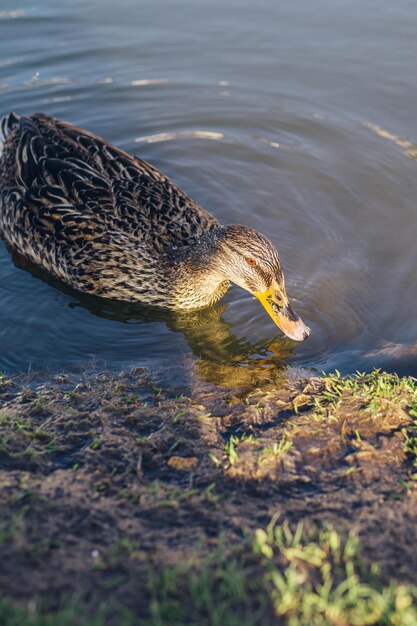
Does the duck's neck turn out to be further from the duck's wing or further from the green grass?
the green grass

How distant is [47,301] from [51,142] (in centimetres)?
166

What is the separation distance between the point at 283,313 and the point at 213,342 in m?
0.72

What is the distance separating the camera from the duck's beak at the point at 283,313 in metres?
6.20

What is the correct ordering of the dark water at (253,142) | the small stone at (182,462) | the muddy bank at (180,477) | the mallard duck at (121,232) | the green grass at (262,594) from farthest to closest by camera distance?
the mallard duck at (121,232)
the dark water at (253,142)
the small stone at (182,462)
the muddy bank at (180,477)
the green grass at (262,594)

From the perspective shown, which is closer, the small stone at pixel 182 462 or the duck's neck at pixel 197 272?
the small stone at pixel 182 462

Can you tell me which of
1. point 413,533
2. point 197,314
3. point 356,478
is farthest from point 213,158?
point 413,533

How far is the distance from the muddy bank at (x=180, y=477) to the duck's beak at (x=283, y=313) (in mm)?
644

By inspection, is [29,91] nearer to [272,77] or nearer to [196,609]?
[272,77]

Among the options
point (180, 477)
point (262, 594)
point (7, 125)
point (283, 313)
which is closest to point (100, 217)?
point (283, 313)

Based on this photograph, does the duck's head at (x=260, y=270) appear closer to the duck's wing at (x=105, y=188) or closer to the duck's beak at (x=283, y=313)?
the duck's beak at (x=283, y=313)

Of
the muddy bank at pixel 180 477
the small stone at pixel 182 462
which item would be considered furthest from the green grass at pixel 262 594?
the small stone at pixel 182 462

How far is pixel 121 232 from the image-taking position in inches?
269

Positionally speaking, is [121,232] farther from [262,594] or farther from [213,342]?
[262,594]

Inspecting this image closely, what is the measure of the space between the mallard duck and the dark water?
265 millimetres
